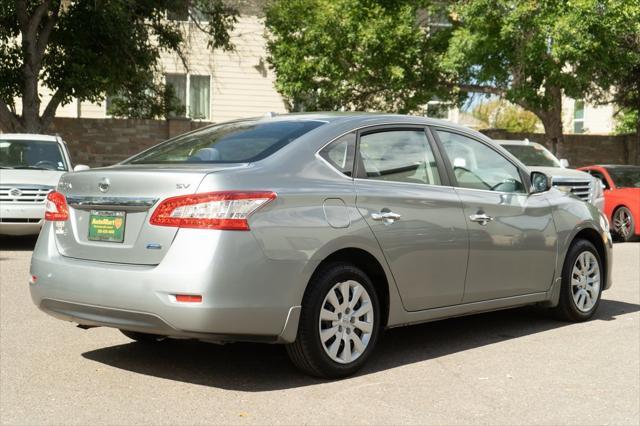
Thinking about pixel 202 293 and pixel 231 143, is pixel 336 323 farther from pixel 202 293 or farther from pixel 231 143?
pixel 231 143

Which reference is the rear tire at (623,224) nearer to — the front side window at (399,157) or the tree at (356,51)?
the tree at (356,51)

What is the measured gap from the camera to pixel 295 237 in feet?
18.5

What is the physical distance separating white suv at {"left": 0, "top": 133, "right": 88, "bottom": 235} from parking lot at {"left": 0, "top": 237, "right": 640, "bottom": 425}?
5646 millimetres

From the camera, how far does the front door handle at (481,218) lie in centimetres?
687

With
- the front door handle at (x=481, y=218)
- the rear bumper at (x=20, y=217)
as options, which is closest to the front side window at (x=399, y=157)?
the front door handle at (x=481, y=218)

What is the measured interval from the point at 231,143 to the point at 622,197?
1240 cm

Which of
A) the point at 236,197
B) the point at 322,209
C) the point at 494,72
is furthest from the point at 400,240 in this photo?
the point at 494,72

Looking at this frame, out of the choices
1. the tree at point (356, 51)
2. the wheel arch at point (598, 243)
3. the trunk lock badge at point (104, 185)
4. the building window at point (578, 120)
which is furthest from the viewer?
the building window at point (578, 120)

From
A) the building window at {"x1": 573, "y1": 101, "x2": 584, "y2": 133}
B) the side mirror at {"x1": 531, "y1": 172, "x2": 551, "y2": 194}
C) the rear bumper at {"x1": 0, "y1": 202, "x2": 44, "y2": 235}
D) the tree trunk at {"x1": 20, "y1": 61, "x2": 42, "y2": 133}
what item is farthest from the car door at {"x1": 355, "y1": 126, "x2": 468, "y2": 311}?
the building window at {"x1": 573, "y1": 101, "x2": 584, "y2": 133}

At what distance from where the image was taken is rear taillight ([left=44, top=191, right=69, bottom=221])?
608cm

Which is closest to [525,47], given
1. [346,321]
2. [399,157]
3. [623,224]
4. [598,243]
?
[623,224]

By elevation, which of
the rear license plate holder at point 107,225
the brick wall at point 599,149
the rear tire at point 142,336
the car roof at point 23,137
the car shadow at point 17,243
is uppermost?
the brick wall at point 599,149

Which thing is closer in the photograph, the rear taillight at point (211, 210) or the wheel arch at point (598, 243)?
the rear taillight at point (211, 210)

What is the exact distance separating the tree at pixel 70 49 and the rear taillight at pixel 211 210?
15.2m
